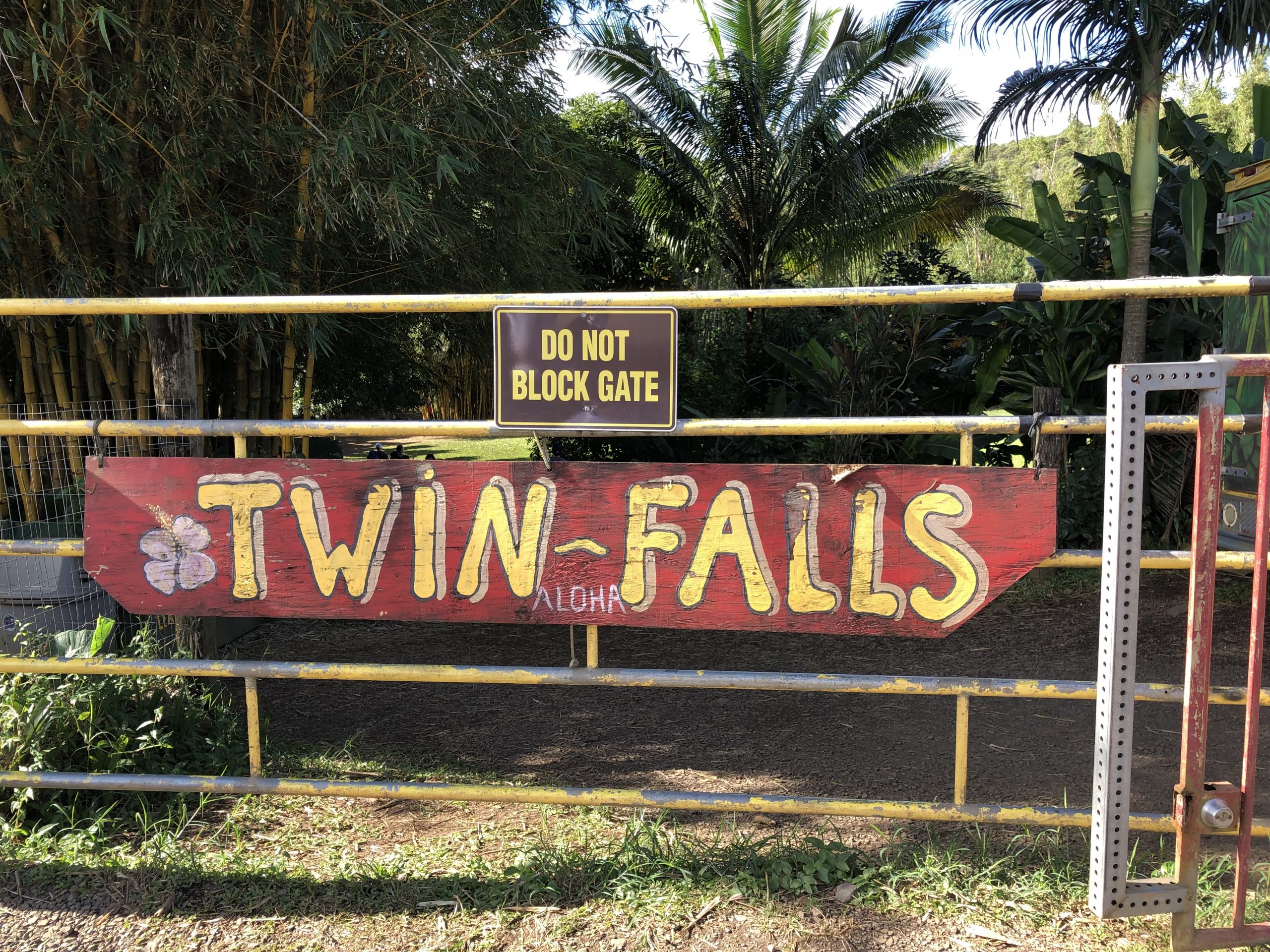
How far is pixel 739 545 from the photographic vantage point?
2.51 meters

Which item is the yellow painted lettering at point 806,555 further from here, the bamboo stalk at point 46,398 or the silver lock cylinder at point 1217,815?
the bamboo stalk at point 46,398

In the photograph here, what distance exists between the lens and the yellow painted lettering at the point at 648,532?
2.53 meters

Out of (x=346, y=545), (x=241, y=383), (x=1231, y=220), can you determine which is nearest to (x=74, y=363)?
(x=241, y=383)

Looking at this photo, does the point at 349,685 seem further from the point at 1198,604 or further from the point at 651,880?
the point at 1198,604

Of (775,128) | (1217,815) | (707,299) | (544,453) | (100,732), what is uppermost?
(775,128)

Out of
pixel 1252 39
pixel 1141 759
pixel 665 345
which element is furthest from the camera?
pixel 1252 39

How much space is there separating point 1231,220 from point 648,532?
181 inches

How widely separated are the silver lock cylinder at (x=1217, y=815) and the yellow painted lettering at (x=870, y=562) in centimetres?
78

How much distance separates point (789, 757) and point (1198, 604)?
6.58 ft

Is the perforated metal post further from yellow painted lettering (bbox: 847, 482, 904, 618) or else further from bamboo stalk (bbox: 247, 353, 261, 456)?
bamboo stalk (bbox: 247, 353, 261, 456)

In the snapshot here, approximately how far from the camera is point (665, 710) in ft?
14.3

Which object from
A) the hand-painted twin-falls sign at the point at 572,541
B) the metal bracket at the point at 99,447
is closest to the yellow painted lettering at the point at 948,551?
the hand-painted twin-falls sign at the point at 572,541

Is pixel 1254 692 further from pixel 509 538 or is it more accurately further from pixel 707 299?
pixel 509 538

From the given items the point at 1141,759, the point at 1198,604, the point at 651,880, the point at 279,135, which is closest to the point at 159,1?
the point at 279,135
